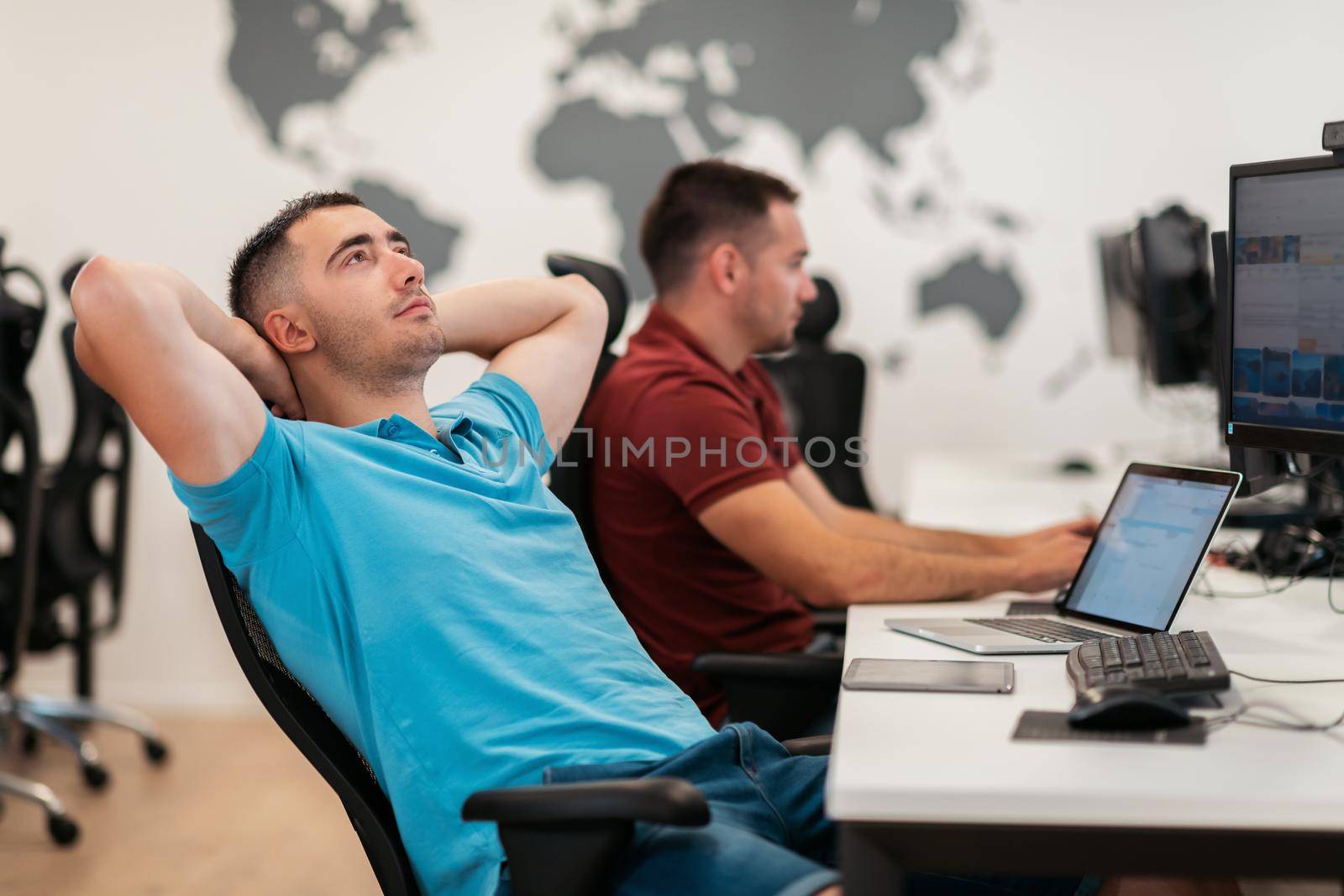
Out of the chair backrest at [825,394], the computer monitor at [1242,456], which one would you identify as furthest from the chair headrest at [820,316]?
the computer monitor at [1242,456]

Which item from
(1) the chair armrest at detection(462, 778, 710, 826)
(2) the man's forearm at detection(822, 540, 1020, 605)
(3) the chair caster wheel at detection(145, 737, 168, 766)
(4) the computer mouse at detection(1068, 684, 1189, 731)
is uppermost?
(4) the computer mouse at detection(1068, 684, 1189, 731)

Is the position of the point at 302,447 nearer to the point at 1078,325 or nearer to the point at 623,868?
the point at 623,868

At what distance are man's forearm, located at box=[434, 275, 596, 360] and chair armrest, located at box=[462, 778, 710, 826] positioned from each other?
0.75m

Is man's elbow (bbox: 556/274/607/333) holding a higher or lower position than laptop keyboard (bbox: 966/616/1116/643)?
higher

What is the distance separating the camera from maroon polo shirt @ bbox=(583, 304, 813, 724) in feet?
6.16

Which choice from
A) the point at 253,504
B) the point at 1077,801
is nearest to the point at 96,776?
the point at 253,504

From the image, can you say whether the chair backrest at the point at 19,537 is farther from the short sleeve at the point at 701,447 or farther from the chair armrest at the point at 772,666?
the chair armrest at the point at 772,666

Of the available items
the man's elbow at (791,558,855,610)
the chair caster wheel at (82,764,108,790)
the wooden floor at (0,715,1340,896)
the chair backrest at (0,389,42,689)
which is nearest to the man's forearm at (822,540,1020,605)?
the man's elbow at (791,558,855,610)

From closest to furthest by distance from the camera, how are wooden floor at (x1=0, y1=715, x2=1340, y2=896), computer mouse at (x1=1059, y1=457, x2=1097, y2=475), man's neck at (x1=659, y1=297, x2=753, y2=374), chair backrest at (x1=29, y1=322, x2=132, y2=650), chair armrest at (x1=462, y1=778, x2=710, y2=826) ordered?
chair armrest at (x1=462, y1=778, x2=710, y2=826) < man's neck at (x1=659, y1=297, x2=753, y2=374) < wooden floor at (x1=0, y1=715, x2=1340, y2=896) < chair backrest at (x1=29, y1=322, x2=132, y2=650) < computer mouse at (x1=1059, y1=457, x2=1097, y2=475)

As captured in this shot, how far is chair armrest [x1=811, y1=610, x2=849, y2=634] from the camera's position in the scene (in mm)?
2174

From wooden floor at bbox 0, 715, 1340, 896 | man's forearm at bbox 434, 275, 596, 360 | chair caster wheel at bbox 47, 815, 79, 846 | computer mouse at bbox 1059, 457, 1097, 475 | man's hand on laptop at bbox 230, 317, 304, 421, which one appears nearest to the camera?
man's hand on laptop at bbox 230, 317, 304, 421

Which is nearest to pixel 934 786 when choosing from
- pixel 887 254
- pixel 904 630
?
pixel 904 630

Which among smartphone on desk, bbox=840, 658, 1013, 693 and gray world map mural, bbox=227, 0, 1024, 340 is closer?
smartphone on desk, bbox=840, 658, 1013, 693

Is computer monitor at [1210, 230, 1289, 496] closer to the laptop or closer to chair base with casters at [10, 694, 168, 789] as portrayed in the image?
the laptop
